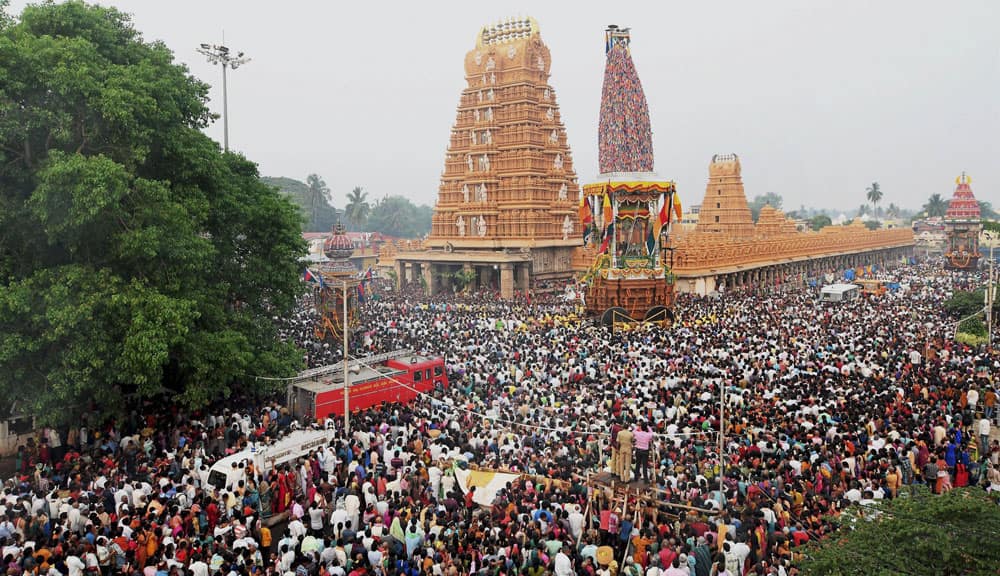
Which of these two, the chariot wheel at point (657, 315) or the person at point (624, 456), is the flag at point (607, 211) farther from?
the person at point (624, 456)

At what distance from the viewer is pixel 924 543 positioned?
8.03 metres

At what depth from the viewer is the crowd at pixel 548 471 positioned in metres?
10.8

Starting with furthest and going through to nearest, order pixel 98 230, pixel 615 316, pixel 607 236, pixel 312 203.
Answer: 1. pixel 312 203
2. pixel 607 236
3. pixel 615 316
4. pixel 98 230

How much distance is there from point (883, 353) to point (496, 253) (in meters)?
26.9

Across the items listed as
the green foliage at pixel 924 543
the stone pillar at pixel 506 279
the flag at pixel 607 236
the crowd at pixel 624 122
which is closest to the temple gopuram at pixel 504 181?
the stone pillar at pixel 506 279

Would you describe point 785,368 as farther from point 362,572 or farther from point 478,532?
point 362,572

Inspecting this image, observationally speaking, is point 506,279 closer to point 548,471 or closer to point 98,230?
point 98,230

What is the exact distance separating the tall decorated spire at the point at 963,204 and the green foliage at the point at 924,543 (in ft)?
212

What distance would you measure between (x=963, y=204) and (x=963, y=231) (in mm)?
2470

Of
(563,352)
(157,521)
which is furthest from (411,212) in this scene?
(157,521)

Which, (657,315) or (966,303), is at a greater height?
(966,303)

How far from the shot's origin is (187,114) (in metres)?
20.8

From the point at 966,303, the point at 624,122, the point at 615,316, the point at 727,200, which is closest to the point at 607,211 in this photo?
the point at 624,122

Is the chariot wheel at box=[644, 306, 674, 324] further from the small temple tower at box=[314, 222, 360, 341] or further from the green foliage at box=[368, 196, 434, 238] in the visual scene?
the green foliage at box=[368, 196, 434, 238]
